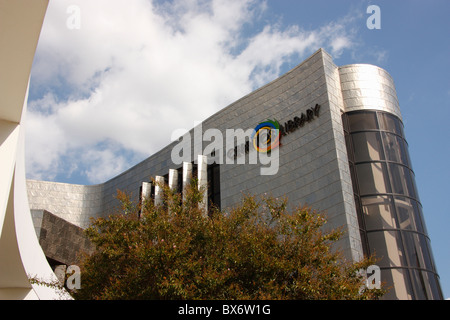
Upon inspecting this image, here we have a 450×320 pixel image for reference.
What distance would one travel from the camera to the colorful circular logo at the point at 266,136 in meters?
28.0

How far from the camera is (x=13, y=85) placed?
8461mm

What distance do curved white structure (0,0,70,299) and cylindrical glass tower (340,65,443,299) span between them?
1688cm

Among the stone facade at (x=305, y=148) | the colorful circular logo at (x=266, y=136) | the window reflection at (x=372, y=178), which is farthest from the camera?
the colorful circular logo at (x=266, y=136)

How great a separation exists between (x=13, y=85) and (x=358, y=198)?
1977cm

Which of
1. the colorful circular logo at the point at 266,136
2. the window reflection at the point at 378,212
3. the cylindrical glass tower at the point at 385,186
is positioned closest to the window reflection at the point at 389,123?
the cylindrical glass tower at the point at 385,186

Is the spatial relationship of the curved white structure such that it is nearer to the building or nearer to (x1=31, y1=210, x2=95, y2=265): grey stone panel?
(x1=31, y1=210, x2=95, y2=265): grey stone panel

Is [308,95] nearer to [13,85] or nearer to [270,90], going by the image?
[270,90]

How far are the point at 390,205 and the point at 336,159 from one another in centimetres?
395

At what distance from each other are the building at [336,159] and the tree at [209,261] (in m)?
10.3

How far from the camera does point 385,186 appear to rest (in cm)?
2367

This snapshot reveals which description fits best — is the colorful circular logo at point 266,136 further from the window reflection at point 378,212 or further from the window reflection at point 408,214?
the window reflection at point 408,214

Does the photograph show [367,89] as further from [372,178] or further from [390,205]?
[390,205]

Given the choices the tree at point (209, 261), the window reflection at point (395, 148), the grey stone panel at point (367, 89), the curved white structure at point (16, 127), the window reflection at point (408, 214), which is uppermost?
the grey stone panel at point (367, 89)
